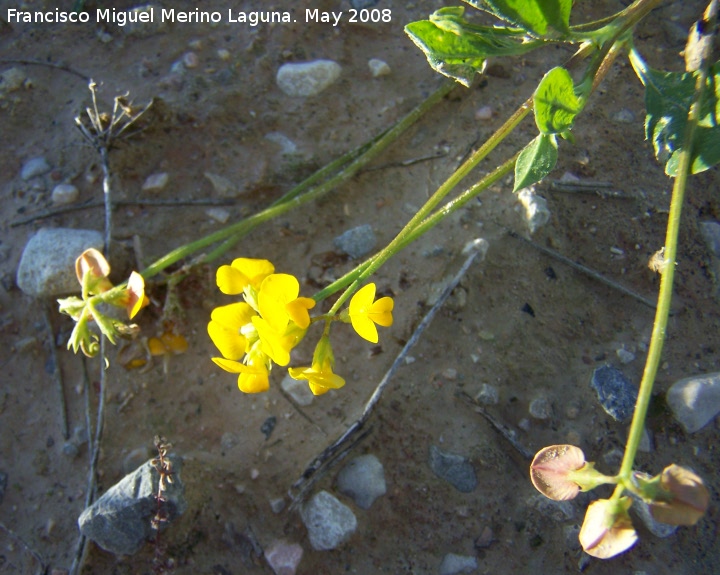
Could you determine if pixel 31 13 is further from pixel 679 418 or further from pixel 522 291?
pixel 679 418

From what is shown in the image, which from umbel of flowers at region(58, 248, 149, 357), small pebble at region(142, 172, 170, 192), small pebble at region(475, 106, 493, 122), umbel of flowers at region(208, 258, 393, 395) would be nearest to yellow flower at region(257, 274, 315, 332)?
umbel of flowers at region(208, 258, 393, 395)

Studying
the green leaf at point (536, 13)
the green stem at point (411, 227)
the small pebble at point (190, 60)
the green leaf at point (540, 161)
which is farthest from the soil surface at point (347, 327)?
the green leaf at point (536, 13)

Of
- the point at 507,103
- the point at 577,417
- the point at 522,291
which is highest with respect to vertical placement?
the point at 507,103

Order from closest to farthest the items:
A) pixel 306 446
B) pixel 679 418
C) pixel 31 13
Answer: pixel 679 418, pixel 306 446, pixel 31 13

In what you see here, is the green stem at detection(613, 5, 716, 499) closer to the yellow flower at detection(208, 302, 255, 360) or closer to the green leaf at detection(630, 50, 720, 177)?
the green leaf at detection(630, 50, 720, 177)

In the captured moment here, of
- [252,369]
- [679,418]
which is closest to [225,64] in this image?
[252,369]

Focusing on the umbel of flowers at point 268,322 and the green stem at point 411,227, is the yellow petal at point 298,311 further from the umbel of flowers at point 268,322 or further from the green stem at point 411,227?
the green stem at point 411,227

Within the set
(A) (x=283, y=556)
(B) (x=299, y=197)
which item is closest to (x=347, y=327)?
(B) (x=299, y=197)
